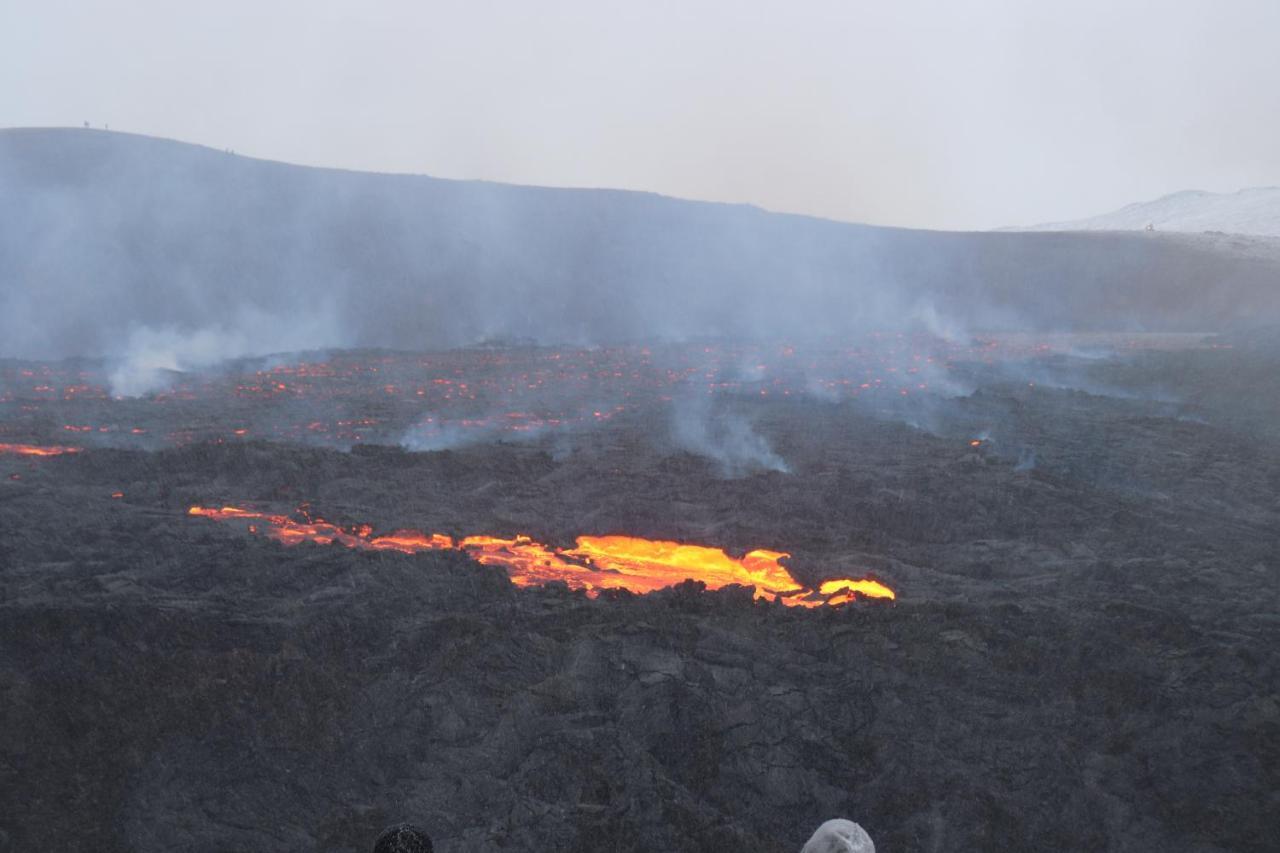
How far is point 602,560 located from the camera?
12.1 m

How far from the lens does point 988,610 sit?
9.75 meters

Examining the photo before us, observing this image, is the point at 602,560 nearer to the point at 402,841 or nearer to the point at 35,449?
the point at 402,841

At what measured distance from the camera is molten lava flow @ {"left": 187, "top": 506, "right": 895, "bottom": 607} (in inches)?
433

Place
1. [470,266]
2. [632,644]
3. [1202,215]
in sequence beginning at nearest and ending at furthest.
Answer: [632,644]
[470,266]
[1202,215]

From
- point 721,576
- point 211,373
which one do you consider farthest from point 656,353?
point 721,576

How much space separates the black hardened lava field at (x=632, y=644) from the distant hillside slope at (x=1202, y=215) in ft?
348

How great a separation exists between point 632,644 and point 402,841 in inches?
222

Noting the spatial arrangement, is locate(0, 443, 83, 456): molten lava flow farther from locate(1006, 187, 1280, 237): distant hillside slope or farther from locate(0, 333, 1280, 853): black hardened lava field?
locate(1006, 187, 1280, 237): distant hillside slope

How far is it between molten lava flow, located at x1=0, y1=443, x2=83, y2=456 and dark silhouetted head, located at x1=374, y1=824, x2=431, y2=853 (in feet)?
51.9

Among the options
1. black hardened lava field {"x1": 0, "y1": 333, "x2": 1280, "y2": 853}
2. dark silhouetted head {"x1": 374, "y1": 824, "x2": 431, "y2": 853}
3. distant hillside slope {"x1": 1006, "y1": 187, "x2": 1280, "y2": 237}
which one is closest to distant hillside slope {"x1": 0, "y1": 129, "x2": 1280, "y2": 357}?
black hardened lava field {"x1": 0, "y1": 333, "x2": 1280, "y2": 853}

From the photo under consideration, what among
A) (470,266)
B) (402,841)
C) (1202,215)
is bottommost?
(402,841)

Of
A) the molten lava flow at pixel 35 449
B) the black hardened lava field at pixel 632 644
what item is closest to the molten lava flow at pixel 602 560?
the black hardened lava field at pixel 632 644

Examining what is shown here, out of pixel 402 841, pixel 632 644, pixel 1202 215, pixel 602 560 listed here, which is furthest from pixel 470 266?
pixel 1202 215

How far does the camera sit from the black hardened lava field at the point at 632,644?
6.75 m
